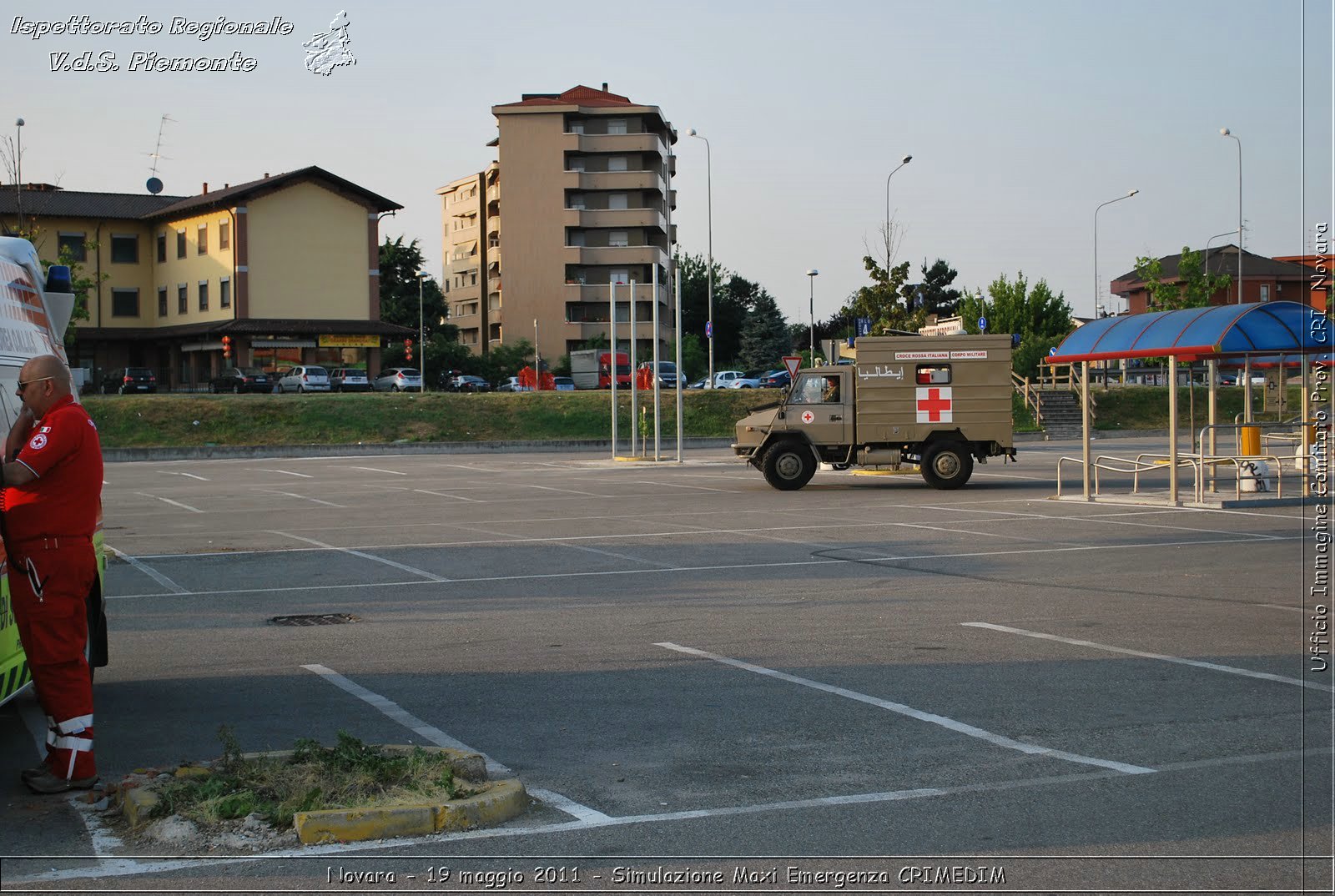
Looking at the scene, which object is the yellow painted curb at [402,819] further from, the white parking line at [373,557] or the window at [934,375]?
the window at [934,375]

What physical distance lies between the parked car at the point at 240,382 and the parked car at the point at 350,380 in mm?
2980

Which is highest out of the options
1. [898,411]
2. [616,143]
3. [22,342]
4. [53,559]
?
[616,143]

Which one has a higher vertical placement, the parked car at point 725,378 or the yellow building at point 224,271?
the yellow building at point 224,271

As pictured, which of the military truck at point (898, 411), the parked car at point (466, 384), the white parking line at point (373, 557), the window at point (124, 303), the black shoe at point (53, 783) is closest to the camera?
the black shoe at point (53, 783)

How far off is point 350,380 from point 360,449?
15.3 meters

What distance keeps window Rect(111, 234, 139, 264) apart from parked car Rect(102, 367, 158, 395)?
10913 millimetres

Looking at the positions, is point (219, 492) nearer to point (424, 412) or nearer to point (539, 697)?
point (539, 697)

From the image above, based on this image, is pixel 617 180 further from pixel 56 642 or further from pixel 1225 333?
pixel 56 642

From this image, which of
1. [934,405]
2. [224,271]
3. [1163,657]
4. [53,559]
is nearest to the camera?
[53,559]

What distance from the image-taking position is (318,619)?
37.0 ft

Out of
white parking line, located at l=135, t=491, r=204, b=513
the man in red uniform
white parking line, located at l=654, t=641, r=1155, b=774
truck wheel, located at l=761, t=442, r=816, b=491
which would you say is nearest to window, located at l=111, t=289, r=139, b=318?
white parking line, located at l=135, t=491, r=204, b=513

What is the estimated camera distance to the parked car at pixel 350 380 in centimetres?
5997

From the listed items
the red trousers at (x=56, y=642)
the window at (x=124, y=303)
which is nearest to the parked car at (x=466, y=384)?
the window at (x=124, y=303)

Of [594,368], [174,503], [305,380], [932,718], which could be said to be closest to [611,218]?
[594,368]
